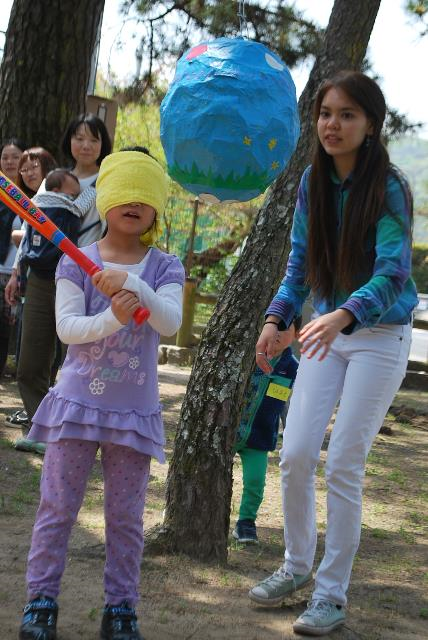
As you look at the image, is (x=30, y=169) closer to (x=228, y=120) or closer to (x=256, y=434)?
(x=256, y=434)

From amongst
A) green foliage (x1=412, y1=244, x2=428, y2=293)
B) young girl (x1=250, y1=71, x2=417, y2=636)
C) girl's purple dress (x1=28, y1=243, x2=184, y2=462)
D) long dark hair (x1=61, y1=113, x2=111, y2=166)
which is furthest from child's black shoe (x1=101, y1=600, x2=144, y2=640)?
green foliage (x1=412, y1=244, x2=428, y2=293)

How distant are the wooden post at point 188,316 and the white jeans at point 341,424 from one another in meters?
8.50

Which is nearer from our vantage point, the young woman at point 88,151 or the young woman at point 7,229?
the young woman at point 88,151

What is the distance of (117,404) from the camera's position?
2867 mm

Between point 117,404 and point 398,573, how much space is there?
1809 mm

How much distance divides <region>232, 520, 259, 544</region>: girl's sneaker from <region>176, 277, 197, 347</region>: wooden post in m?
7.35

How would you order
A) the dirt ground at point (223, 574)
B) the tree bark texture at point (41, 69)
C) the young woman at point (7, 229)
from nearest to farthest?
1. the dirt ground at point (223, 574)
2. the young woman at point (7, 229)
3. the tree bark texture at point (41, 69)

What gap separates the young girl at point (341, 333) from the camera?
119 inches

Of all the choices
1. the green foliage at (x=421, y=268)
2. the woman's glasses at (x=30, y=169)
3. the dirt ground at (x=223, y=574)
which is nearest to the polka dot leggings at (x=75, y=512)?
the dirt ground at (x=223, y=574)

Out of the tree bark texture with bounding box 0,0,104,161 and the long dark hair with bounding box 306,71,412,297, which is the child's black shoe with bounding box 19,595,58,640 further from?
the tree bark texture with bounding box 0,0,104,161

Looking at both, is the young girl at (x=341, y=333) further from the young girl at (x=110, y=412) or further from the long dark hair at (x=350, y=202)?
the young girl at (x=110, y=412)

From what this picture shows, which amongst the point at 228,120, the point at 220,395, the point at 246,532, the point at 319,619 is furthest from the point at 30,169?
the point at 319,619

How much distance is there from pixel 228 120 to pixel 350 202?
0.51 metres

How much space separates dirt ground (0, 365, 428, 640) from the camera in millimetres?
3160
